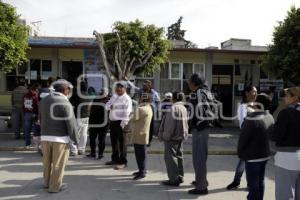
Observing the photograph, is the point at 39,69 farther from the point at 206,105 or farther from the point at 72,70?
the point at 206,105

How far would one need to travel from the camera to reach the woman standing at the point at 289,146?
5344mm

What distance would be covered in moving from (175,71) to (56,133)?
47.9 feet

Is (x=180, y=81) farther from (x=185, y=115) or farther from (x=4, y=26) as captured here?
(x=185, y=115)

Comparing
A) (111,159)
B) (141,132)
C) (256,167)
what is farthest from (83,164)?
(256,167)

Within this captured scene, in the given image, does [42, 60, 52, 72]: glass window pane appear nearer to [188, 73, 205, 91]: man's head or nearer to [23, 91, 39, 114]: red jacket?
[23, 91, 39, 114]: red jacket

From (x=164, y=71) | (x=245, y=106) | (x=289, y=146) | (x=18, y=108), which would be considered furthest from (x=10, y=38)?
(x=289, y=146)

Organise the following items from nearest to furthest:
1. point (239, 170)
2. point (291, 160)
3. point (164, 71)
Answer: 1. point (291, 160)
2. point (239, 170)
3. point (164, 71)

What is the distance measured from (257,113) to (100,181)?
11.1 feet

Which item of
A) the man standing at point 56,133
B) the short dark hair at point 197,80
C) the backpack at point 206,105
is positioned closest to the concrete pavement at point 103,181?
the man standing at point 56,133

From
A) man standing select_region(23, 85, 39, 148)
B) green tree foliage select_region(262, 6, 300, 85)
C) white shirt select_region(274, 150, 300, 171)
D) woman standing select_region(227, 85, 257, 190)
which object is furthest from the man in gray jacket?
green tree foliage select_region(262, 6, 300, 85)

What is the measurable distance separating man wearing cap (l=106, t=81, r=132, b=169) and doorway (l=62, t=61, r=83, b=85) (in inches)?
469

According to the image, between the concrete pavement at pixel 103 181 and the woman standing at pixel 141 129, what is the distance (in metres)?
0.37

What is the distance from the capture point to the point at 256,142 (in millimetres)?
6203

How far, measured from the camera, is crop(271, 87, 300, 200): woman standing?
5344mm
